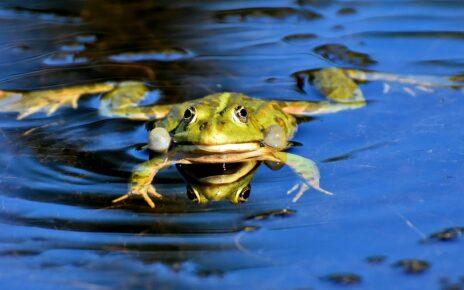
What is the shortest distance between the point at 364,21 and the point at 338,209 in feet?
14.2

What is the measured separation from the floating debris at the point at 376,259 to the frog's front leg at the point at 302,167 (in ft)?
2.77

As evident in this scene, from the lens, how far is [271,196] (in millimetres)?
4926

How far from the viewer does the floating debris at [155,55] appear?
7977 millimetres

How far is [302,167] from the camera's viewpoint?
5242mm

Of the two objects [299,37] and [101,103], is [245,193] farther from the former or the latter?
[299,37]

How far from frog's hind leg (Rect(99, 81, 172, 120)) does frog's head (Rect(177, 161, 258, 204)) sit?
1.04 m

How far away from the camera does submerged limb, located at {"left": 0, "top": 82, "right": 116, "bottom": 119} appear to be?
22.2ft

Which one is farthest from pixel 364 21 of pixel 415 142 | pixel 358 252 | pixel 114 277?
pixel 114 277

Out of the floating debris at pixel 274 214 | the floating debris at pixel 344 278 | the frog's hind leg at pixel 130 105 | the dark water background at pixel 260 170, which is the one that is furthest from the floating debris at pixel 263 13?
the floating debris at pixel 344 278

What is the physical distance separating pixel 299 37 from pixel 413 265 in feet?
15.2

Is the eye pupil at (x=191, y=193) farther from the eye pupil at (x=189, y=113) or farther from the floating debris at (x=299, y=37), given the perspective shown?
the floating debris at (x=299, y=37)

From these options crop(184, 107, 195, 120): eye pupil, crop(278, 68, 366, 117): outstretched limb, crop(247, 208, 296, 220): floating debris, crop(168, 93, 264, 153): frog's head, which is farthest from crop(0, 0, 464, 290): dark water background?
crop(184, 107, 195, 120): eye pupil

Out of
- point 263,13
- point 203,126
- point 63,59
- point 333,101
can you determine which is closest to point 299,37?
point 263,13

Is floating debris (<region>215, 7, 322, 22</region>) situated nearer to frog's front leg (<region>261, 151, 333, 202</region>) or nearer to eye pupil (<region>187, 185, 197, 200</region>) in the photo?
frog's front leg (<region>261, 151, 333, 202</region>)
